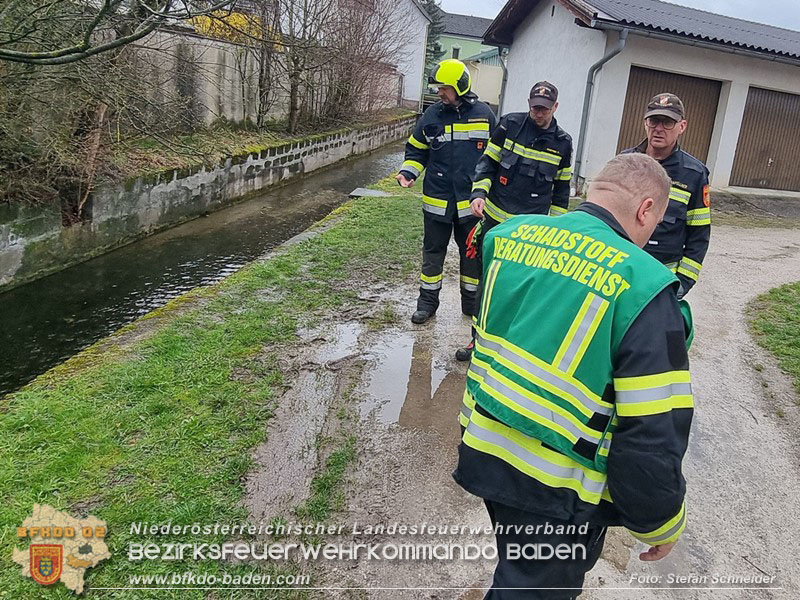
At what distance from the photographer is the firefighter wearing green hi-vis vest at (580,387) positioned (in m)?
1.44

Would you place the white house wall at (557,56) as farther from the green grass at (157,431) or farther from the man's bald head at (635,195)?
the man's bald head at (635,195)

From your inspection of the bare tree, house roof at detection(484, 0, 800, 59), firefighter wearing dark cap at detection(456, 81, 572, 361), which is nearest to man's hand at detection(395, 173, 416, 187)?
firefighter wearing dark cap at detection(456, 81, 572, 361)

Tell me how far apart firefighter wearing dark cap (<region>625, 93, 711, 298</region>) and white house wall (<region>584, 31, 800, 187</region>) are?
7868 millimetres

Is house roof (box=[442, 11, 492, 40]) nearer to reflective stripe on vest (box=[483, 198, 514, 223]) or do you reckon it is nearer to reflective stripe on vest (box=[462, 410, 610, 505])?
reflective stripe on vest (box=[483, 198, 514, 223])

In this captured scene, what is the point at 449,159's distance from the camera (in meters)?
4.54

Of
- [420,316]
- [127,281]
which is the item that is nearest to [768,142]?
[420,316]

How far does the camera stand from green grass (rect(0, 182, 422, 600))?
2469 millimetres

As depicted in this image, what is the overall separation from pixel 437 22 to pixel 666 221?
39416 mm

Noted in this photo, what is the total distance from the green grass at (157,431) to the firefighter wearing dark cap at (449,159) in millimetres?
1165

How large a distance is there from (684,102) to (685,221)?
376 inches

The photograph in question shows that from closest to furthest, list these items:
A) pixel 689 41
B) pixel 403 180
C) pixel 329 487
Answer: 1. pixel 329 487
2. pixel 403 180
3. pixel 689 41

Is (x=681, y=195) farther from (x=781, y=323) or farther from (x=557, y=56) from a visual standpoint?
(x=557, y=56)

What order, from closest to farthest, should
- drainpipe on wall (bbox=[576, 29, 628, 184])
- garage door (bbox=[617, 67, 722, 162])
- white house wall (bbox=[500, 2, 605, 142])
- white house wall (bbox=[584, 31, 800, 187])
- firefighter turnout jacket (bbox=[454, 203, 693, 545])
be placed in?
1. firefighter turnout jacket (bbox=[454, 203, 693, 545])
2. drainpipe on wall (bbox=[576, 29, 628, 184])
3. white house wall (bbox=[584, 31, 800, 187])
4. garage door (bbox=[617, 67, 722, 162])
5. white house wall (bbox=[500, 2, 605, 142])

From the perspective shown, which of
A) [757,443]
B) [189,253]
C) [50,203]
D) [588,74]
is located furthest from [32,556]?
[588,74]
